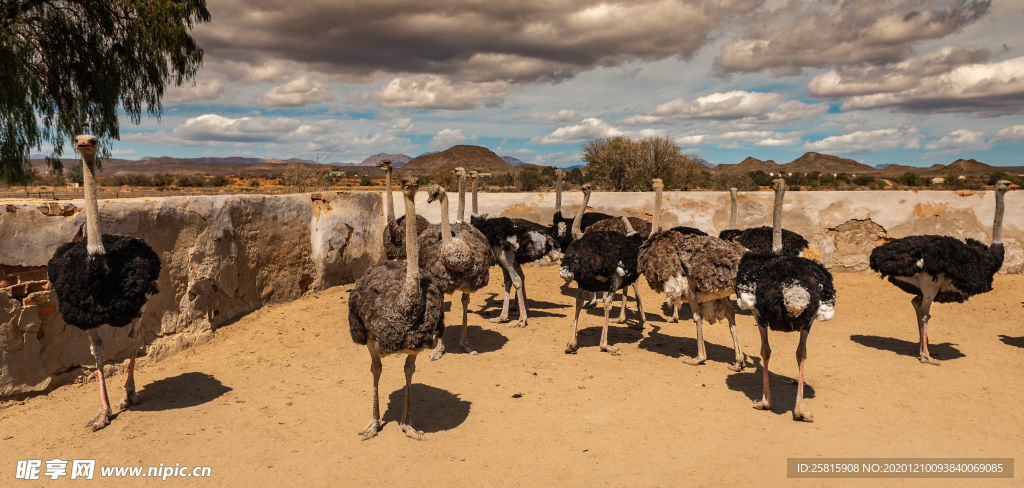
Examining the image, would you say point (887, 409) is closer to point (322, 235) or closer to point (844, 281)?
point (844, 281)

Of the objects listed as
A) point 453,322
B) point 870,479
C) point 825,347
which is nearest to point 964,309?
point 825,347

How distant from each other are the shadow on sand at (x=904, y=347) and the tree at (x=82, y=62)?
14.7m

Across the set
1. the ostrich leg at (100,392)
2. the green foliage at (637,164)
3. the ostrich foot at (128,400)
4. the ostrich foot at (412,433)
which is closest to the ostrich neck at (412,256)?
the ostrich foot at (412,433)

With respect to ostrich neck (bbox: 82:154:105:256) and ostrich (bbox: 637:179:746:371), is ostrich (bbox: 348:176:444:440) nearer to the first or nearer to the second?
ostrich neck (bbox: 82:154:105:256)

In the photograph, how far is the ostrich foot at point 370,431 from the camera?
4305 mm

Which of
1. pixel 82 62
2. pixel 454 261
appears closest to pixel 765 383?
pixel 454 261

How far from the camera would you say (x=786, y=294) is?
14.1 ft

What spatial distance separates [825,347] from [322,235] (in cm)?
754

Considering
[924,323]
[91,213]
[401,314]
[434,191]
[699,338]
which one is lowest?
[699,338]

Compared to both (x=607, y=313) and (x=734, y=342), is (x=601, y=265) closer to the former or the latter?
(x=607, y=313)

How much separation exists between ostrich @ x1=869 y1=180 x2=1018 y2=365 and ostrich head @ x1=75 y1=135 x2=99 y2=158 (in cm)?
787

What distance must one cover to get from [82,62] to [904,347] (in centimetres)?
1613

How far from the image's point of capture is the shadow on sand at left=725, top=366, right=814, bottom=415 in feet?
16.5

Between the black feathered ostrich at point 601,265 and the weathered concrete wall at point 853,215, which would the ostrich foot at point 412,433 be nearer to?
the black feathered ostrich at point 601,265
